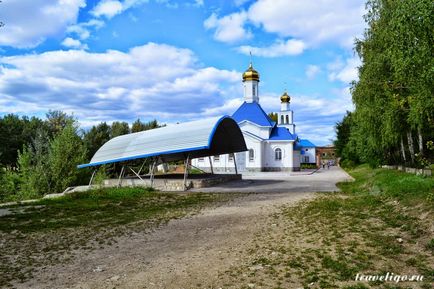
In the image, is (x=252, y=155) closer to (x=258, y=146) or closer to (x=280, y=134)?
(x=258, y=146)

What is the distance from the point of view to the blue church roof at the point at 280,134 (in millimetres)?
49656

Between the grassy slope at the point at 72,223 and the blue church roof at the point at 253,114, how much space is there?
33.9 meters

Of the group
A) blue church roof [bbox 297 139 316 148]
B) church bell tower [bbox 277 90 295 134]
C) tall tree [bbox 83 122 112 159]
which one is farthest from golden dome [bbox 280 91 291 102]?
tall tree [bbox 83 122 112 159]

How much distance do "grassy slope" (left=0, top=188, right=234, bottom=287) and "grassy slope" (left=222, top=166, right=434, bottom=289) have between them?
3540mm

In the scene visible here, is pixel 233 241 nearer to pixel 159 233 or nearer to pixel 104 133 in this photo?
pixel 159 233

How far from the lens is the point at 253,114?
52.8 m

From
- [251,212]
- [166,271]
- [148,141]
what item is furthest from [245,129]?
[166,271]

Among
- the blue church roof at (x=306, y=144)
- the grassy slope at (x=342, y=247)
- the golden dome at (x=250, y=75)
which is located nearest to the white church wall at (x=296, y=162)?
the golden dome at (x=250, y=75)

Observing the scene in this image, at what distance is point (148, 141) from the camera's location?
25.7 meters

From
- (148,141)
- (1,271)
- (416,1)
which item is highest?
(416,1)

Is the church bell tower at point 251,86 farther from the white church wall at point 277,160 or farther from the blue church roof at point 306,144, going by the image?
the blue church roof at point 306,144

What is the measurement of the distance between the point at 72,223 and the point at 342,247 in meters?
7.74

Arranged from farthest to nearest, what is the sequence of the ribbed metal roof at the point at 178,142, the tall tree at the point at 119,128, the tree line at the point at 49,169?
1. the tall tree at the point at 119,128
2. the tree line at the point at 49,169
3. the ribbed metal roof at the point at 178,142

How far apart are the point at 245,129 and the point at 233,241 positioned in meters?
43.5
